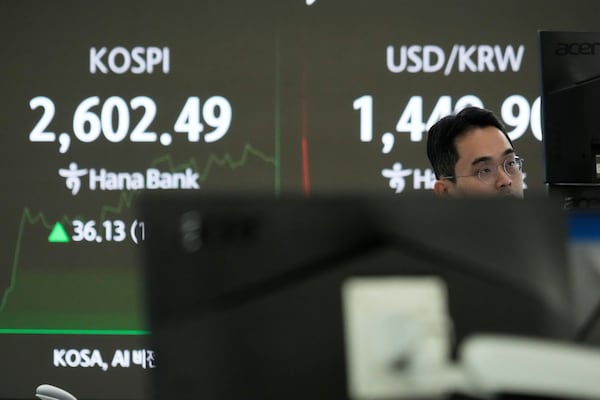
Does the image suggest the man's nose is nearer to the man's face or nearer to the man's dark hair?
the man's face

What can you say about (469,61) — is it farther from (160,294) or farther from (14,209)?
(160,294)

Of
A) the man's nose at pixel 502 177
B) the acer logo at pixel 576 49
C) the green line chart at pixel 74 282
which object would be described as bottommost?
the green line chart at pixel 74 282

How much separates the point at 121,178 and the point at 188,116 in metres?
0.39

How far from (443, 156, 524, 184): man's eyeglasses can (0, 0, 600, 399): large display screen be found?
52.0 inches

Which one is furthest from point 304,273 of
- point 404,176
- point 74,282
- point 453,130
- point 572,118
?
point 74,282

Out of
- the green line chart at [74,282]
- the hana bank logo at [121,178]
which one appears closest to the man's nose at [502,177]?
the green line chart at [74,282]

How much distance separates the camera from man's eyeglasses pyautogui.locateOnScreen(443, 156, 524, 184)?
241 centimetres

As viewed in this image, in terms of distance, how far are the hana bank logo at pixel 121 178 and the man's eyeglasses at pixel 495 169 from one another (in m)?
1.62

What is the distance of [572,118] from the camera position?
75.4 inches

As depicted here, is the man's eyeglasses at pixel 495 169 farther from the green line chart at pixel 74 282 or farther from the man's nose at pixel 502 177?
the green line chart at pixel 74 282

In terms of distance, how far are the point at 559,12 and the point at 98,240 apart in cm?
219

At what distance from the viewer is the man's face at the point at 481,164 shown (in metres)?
2.40

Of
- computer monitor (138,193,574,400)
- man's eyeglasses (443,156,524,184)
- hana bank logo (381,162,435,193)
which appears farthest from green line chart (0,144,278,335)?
computer monitor (138,193,574,400)

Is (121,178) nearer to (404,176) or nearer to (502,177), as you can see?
(404,176)
